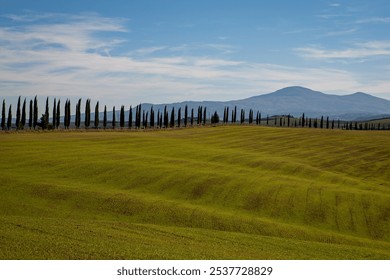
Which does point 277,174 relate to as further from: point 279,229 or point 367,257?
point 367,257

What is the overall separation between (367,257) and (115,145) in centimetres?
5164

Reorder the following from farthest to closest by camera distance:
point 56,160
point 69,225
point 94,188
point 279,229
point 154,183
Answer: point 56,160
point 154,183
point 94,188
point 279,229
point 69,225

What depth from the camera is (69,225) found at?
2431 cm

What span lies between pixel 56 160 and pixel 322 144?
177 ft

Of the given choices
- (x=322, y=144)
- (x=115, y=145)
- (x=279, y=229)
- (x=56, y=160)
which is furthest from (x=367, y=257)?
(x=322, y=144)

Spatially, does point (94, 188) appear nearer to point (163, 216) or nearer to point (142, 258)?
point (163, 216)

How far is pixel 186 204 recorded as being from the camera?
36.7 m

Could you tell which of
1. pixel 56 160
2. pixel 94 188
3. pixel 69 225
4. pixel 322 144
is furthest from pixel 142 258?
pixel 322 144

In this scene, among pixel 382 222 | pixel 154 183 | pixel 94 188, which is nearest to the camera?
pixel 382 222

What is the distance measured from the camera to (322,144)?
86.8 m

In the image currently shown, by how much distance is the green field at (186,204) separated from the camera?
21.7m

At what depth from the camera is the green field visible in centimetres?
2169
